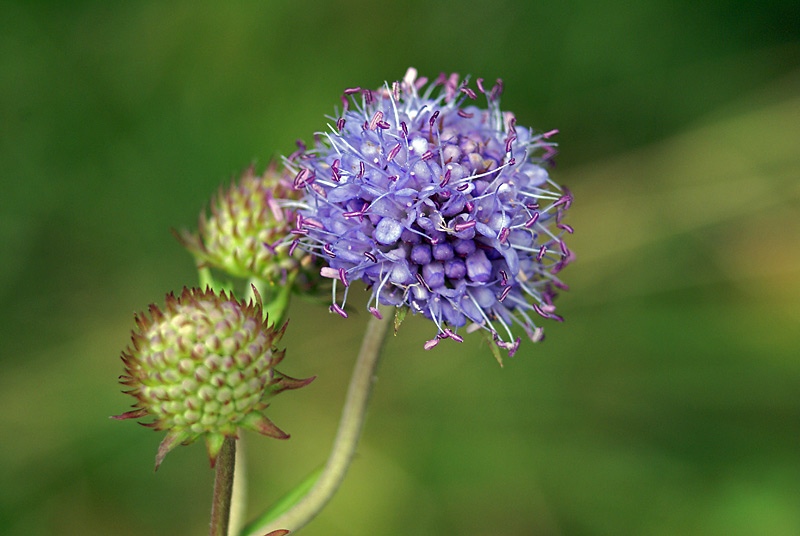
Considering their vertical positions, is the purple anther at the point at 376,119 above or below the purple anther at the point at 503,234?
above

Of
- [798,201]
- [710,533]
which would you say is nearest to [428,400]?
[710,533]

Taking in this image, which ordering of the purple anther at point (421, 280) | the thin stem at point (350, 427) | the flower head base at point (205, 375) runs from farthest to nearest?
the thin stem at point (350, 427) < the purple anther at point (421, 280) < the flower head base at point (205, 375)

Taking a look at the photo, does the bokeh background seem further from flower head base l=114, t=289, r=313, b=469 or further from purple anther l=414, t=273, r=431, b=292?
purple anther l=414, t=273, r=431, b=292

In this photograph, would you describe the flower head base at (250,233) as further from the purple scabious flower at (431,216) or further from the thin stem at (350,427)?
the thin stem at (350,427)

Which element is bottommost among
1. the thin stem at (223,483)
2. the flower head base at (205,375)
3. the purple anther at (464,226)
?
the thin stem at (223,483)

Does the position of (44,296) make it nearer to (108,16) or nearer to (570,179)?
(108,16)

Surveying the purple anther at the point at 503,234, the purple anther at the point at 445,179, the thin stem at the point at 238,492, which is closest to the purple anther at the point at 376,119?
the purple anther at the point at 445,179

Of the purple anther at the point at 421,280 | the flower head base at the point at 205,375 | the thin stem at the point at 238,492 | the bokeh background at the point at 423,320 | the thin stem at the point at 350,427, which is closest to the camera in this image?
the flower head base at the point at 205,375
